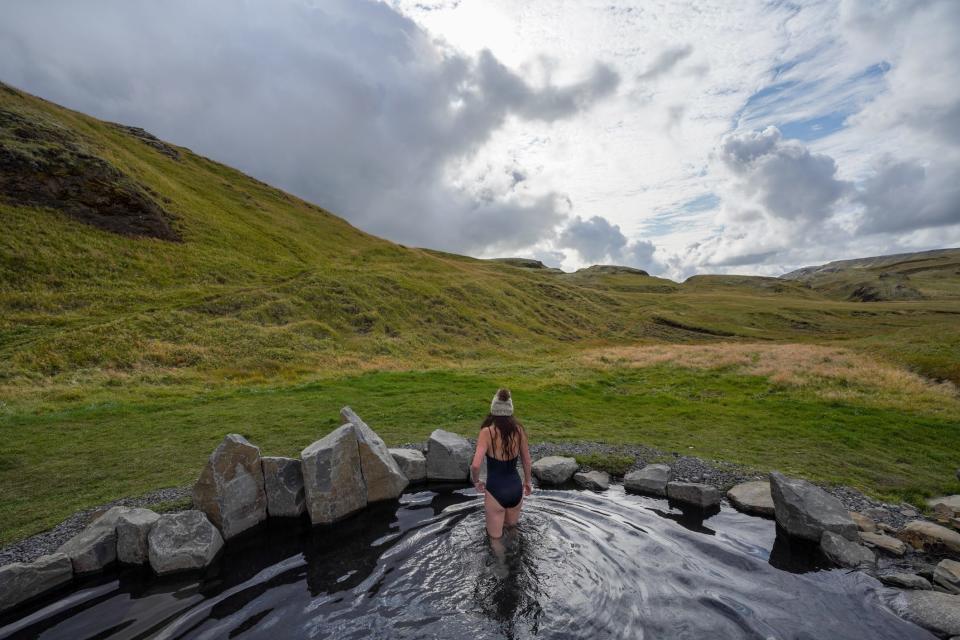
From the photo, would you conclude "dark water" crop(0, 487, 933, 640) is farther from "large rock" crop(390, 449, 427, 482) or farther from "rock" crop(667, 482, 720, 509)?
"large rock" crop(390, 449, 427, 482)

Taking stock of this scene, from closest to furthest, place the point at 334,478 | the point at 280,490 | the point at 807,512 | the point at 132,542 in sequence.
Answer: the point at 132,542, the point at 807,512, the point at 280,490, the point at 334,478

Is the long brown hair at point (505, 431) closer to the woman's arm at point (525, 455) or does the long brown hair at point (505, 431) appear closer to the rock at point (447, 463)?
the woman's arm at point (525, 455)

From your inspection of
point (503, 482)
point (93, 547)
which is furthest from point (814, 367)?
point (93, 547)

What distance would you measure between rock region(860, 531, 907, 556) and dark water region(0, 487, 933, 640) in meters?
1.57

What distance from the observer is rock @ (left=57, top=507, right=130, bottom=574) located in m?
9.62

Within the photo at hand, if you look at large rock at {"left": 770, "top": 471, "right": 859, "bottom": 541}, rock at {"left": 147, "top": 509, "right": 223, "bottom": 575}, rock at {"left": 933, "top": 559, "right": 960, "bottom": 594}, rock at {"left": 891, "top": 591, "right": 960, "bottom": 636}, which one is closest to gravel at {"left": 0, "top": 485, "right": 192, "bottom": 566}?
rock at {"left": 147, "top": 509, "right": 223, "bottom": 575}

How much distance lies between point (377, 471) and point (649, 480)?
27.9 feet

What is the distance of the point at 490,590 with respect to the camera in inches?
352

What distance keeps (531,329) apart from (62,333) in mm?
63879

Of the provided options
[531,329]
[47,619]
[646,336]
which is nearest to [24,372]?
[47,619]

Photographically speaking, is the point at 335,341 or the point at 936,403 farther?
the point at 335,341

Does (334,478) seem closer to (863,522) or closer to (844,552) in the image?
(844,552)

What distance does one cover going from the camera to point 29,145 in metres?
58.1

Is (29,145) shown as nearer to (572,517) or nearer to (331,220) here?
(331,220)
